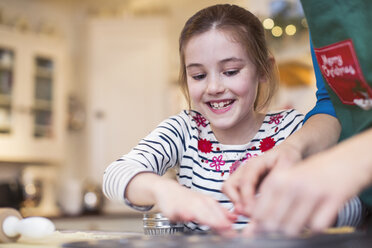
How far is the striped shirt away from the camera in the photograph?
958mm

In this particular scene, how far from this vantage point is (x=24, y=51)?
3.96 metres

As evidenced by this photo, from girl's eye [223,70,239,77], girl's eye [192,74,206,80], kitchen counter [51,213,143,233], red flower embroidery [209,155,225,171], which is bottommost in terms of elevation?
kitchen counter [51,213,143,233]

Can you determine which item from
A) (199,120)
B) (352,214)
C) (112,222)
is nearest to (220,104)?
(199,120)

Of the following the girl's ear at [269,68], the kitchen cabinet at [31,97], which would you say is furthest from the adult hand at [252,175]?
the kitchen cabinet at [31,97]

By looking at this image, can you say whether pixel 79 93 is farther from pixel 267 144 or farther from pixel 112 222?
pixel 267 144

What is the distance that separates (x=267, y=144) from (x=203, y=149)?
5.3 inches

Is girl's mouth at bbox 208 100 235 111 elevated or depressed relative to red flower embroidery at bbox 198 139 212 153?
elevated

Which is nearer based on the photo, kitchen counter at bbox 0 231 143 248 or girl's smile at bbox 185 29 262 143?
kitchen counter at bbox 0 231 143 248

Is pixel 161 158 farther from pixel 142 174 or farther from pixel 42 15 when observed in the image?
pixel 42 15

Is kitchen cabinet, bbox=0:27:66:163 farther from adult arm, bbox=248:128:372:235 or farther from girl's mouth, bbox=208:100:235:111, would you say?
adult arm, bbox=248:128:372:235

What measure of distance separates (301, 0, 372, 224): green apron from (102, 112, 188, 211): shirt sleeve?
11.7 inches

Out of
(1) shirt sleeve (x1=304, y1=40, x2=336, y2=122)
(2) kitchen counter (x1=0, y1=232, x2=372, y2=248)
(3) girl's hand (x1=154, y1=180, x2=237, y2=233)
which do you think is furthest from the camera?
(1) shirt sleeve (x1=304, y1=40, x2=336, y2=122)

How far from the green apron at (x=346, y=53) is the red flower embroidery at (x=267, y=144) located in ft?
1.04

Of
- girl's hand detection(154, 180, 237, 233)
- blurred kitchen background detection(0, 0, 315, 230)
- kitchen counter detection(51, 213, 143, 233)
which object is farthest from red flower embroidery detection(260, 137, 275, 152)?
kitchen counter detection(51, 213, 143, 233)
